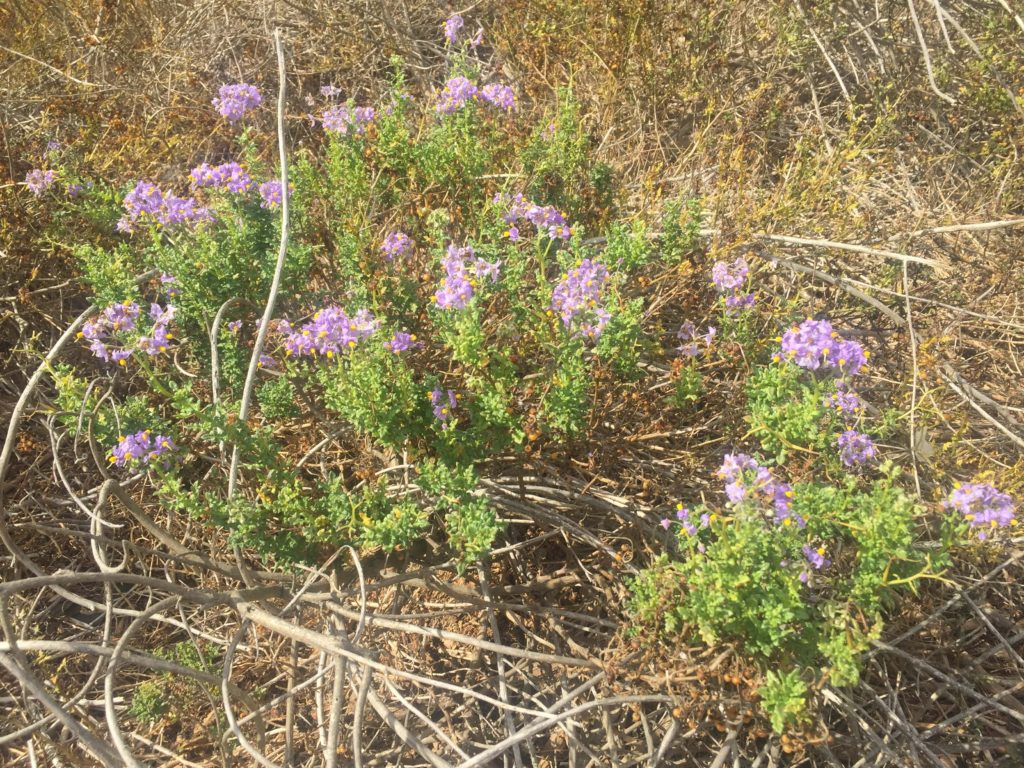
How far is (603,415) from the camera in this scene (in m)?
2.74

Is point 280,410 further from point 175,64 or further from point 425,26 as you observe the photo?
point 425,26

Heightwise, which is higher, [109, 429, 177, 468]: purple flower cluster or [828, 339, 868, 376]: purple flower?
[109, 429, 177, 468]: purple flower cluster

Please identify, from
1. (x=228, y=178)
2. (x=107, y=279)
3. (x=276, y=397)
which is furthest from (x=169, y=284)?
(x=276, y=397)

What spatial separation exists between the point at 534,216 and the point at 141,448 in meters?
1.54

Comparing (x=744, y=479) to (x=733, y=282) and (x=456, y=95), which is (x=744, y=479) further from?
(x=456, y=95)

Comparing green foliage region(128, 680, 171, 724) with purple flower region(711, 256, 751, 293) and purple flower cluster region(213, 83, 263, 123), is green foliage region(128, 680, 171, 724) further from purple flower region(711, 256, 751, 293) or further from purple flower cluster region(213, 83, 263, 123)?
purple flower region(711, 256, 751, 293)

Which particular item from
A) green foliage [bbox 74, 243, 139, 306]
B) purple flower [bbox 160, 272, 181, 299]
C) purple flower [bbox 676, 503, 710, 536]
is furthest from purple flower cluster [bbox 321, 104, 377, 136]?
purple flower [bbox 676, 503, 710, 536]

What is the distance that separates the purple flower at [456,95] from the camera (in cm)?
320

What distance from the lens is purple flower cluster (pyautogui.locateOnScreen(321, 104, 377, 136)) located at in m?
3.31

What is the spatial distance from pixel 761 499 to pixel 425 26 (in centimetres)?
409

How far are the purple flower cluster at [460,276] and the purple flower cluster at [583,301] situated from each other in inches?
9.4

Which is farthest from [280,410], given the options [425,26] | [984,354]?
[425,26]

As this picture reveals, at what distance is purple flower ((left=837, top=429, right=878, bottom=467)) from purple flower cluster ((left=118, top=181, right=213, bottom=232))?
7.57 feet

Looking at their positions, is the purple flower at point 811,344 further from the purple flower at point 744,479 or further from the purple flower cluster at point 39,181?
the purple flower cluster at point 39,181
